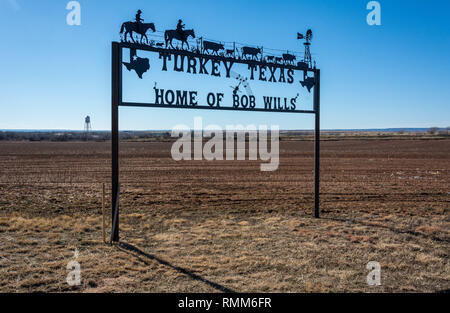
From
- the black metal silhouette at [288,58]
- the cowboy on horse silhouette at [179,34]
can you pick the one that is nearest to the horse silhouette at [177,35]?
the cowboy on horse silhouette at [179,34]

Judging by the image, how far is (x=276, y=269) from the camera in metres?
4.81

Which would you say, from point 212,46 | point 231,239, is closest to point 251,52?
point 212,46

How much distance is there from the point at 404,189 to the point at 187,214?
8.06m

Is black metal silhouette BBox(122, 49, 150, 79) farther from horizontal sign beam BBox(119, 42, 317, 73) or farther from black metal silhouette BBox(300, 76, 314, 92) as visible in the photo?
black metal silhouette BBox(300, 76, 314, 92)

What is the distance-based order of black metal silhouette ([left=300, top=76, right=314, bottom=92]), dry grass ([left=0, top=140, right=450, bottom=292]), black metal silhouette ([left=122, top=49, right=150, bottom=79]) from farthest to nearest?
black metal silhouette ([left=300, top=76, right=314, bottom=92]) < black metal silhouette ([left=122, top=49, right=150, bottom=79]) < dry grass ([left=0, top=140, right=450, bottom=292])

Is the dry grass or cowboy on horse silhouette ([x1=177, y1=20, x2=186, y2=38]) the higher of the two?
cowboy on horse silhouette ([x1=177, y1=20, x2=186, y2=38])

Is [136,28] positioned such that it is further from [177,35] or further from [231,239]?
[231,239]

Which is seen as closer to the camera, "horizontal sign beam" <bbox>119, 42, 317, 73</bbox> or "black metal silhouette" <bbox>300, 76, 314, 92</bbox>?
"horizontal sign beam" <bbox>119, 42, 317, 73</bbox>


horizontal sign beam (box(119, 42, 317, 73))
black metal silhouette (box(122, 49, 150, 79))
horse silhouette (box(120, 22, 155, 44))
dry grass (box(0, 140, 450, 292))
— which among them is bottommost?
dry grass (box(0, 140, 450, 292))

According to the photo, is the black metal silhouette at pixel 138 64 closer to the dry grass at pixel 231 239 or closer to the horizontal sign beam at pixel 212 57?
the horizontal sign beam at pixel 212 57

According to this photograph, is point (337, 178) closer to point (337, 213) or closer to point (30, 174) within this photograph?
point (337, 213)

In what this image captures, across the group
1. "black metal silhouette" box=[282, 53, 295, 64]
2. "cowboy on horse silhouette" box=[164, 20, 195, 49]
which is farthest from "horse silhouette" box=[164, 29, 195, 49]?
"black metal silhouette" box=[282, 53, 295, 64]
